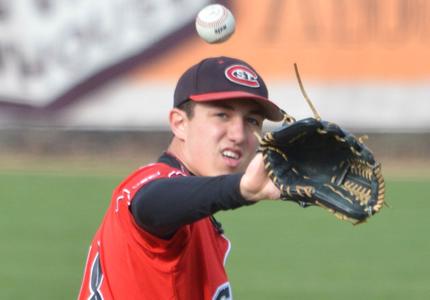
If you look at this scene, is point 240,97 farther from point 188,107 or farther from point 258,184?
point 258,184

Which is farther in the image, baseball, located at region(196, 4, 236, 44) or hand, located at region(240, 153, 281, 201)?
baseball, located at region(196, 4, 236, 44)

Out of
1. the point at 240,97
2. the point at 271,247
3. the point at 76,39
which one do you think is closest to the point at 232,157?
the point at 240,97

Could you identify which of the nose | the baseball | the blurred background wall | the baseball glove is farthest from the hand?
the blurred background wall

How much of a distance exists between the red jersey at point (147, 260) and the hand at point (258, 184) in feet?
1.20

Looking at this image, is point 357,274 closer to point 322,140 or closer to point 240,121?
point 240,121

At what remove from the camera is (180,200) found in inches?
95.2

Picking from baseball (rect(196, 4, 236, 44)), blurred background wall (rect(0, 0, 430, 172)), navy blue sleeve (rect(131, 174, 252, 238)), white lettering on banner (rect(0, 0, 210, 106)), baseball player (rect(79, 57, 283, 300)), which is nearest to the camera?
navy blue sleeve (rect(131, 174, 252, 238))

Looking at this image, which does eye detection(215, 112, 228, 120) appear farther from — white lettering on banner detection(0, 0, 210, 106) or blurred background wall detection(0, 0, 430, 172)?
white lettering on banner detection(0, 0, 210, 106)

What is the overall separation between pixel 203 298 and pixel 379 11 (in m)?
10.3

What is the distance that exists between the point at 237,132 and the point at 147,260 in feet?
1.45

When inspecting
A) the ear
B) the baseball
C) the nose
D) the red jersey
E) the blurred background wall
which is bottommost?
the red jersey

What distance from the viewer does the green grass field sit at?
6.46m

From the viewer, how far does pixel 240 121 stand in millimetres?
2826

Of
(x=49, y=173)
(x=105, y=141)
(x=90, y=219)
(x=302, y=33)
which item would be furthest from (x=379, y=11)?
(x=90, y=219)
